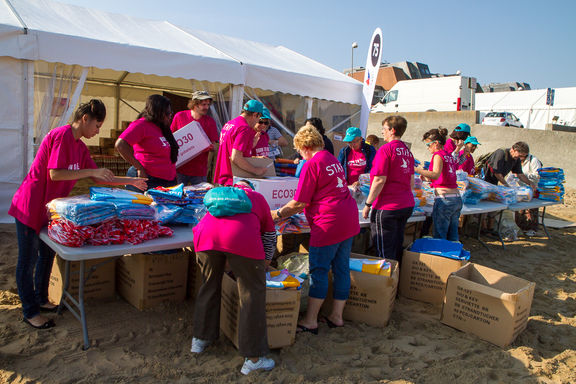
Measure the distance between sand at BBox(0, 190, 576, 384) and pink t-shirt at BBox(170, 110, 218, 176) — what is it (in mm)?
1562

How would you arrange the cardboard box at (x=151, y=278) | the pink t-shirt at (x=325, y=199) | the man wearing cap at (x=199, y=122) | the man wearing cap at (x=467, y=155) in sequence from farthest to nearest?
the man wearing cap at (x=467, y=155), the man wearing cap at (x=199, y=122), the cardboard box at (x=151, y=278), the pink t-shirt at (x=325, y=199)

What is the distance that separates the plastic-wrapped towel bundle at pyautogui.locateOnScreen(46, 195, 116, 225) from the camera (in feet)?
7.79

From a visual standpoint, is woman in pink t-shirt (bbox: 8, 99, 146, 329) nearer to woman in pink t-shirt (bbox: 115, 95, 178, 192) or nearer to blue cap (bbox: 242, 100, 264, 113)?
woman in pink t-shirt (bbox: 115, 95, 178, 192)

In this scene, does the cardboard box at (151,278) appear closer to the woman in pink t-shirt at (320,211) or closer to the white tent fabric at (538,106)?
the woman in pink t-shirt at (320,211)

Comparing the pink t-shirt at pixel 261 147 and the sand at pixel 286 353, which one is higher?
the pink t-shirt at pixel 261 147

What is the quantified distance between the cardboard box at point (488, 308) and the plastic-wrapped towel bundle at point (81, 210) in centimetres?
250

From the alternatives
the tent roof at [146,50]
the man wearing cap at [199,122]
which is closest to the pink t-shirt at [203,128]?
the man wearing cap at [199,122]

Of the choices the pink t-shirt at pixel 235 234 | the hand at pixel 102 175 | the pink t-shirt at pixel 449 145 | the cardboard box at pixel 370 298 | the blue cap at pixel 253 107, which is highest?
the blue cap at pixel 253 107

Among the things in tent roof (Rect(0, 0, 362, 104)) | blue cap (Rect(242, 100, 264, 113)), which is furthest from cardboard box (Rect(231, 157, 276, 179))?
tent roof (Rect(0, 0, 362, 104))

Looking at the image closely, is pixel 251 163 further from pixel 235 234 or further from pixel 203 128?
pixel 203 128

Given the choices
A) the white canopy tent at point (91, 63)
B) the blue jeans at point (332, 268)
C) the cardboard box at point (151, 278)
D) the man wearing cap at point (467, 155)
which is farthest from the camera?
the man wearing cap at point (467, 155)

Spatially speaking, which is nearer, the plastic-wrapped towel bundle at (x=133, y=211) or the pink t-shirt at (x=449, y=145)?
the plastic-wrapped towel bundle at (x=133, y=211)

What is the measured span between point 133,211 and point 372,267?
1.79 metres

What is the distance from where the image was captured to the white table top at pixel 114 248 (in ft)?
7.76
